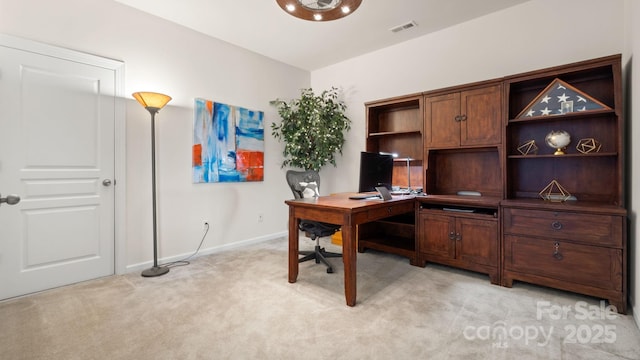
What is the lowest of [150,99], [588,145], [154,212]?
[154,212]

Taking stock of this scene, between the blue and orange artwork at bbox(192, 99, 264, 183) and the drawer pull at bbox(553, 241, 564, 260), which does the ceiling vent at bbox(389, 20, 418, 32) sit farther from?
the drawer pull at bbox(553, 241, 564, 260)

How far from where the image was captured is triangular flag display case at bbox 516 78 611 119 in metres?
2.38

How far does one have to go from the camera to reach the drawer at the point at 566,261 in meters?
2.08

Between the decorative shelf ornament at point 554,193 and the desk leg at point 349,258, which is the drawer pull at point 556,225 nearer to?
the decorative shelf ornament at point 554,193

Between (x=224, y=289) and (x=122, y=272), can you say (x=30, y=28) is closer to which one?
(x=122, y=272)

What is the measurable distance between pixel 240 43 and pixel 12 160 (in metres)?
2.69

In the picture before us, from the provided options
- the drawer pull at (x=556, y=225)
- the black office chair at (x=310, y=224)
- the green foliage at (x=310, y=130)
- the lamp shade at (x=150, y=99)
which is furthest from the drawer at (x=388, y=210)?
the lamp shade at (x=150, y=99)

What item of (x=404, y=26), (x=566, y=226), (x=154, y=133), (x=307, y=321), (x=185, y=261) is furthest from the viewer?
(x=404, y=26)

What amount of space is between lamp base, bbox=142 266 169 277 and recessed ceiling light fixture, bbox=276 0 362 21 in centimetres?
280

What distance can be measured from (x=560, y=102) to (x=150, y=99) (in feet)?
12.4

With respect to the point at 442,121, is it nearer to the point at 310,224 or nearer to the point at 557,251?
the point at 557,251

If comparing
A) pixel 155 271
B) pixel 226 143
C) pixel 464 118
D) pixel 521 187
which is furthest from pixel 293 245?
pixel 521 187

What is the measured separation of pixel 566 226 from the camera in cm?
225

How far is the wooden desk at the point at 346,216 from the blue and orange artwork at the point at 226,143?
1.58m
